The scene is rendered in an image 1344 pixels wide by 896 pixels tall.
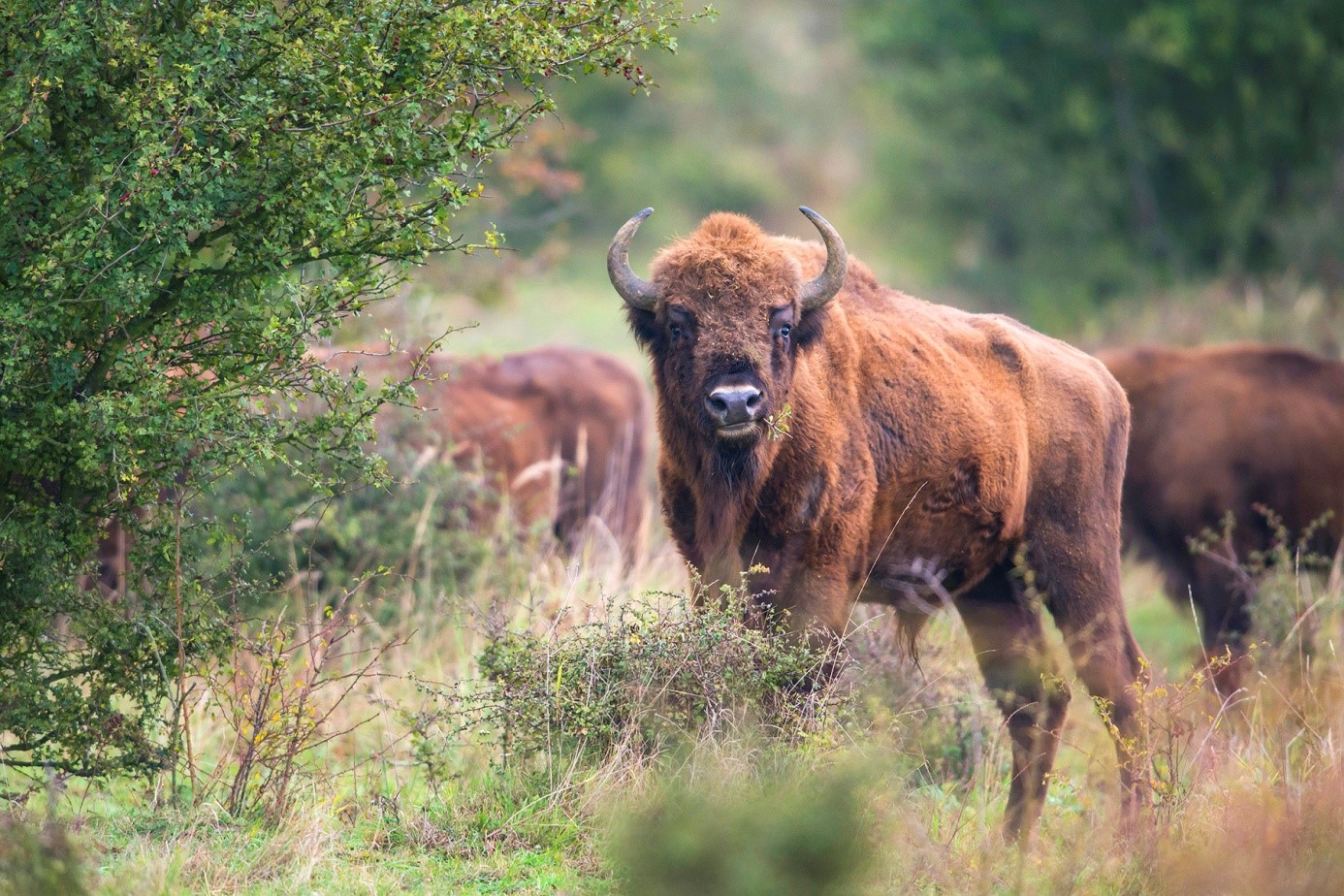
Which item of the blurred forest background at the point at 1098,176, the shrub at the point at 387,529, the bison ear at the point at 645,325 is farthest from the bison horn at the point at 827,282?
the blurred forest background at the point at 1098,176

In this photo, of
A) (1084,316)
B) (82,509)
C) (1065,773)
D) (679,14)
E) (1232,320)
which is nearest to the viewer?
(82,509)

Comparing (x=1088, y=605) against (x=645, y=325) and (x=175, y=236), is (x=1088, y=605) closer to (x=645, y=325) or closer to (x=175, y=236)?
(x=645, y=325)

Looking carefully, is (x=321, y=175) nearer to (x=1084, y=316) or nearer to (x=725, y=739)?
(x=725, y=739)

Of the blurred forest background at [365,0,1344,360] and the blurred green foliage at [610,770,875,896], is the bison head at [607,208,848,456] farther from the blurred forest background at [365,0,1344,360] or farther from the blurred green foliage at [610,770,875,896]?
Result: the blurred forest background at [365,0,1344,360]

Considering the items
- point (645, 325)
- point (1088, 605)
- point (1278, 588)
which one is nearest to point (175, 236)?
point (645, 325)

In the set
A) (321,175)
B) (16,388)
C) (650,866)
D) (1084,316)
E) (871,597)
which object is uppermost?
(321,175)

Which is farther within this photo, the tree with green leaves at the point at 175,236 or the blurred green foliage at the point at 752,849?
the tree with green leaves at the point at 175,236

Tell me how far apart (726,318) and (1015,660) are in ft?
7.73

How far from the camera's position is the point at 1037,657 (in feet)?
19.5

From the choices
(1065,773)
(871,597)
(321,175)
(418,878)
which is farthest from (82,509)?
(1065,773)

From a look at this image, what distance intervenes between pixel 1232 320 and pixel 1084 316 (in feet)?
13.4

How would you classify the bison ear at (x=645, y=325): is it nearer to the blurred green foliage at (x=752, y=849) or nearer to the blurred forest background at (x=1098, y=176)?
the blurred green foliage at (x=752, y=849)

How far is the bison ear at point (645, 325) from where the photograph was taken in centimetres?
616

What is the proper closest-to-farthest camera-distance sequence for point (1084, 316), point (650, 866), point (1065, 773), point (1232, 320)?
point (650, 866)
point (1065, 773)
point (1232, 320)
point (1084, 316)
